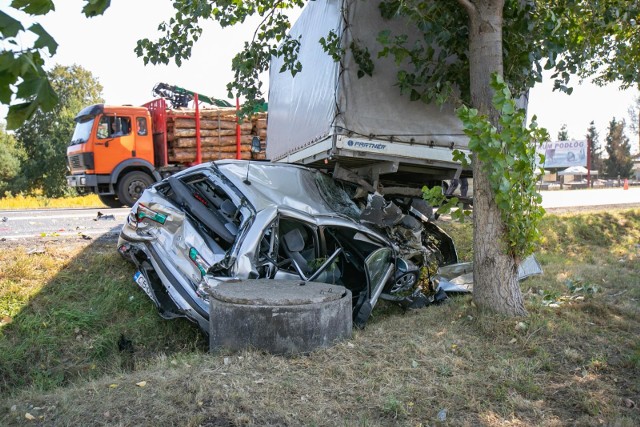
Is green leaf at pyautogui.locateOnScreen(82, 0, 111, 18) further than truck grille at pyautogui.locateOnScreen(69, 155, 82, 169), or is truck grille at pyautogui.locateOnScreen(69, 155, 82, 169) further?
truck grille at pyautogui.locateOnScreen(69, 155, 82, 169)

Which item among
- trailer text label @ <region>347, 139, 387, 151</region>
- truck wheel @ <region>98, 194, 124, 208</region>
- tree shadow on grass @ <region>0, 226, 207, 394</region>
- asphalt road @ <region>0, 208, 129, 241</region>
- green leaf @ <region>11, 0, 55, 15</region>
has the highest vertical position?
green leaf @ <region>11, 0, 55, 15</region>

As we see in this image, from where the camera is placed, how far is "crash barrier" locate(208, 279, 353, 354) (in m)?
3.96

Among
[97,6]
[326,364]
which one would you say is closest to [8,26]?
[97,6]

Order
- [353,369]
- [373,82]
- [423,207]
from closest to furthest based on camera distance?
[353,369] → [373,82] → [423,207]

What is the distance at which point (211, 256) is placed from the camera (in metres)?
4.75

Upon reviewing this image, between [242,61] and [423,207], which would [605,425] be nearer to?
[423,207]

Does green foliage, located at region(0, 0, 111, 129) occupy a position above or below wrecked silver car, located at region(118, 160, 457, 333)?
above

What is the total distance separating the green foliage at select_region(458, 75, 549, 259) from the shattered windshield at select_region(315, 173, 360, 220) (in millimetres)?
1903

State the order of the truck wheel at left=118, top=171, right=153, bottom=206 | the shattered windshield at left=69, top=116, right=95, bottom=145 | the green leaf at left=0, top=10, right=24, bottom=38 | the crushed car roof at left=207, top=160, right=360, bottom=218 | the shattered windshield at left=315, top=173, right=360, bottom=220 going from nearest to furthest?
the green leaf at left=0, top=10, right=24, bottom=38, the crushed car roof at left=207, top=160, right=360, bottom=218, the shattered windshield at left=315, top=173, right=360, bottom=220, the shattered windshield at left=69, top=116, right=95, bottom=145, the truck wheel at left=118, top=171, right=153, bottom=206

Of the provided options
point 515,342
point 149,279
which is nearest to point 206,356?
point 149,279

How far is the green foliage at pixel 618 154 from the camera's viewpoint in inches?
2405

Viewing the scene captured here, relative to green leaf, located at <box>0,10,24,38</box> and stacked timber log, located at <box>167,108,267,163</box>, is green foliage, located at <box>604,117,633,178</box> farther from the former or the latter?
green leaf, located at <box>0,10,24,38</box>

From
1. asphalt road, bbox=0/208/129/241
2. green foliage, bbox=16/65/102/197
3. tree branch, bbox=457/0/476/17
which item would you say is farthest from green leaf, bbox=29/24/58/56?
green foliage, bbox=16/65/102/197

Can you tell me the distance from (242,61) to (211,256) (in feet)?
11.4
